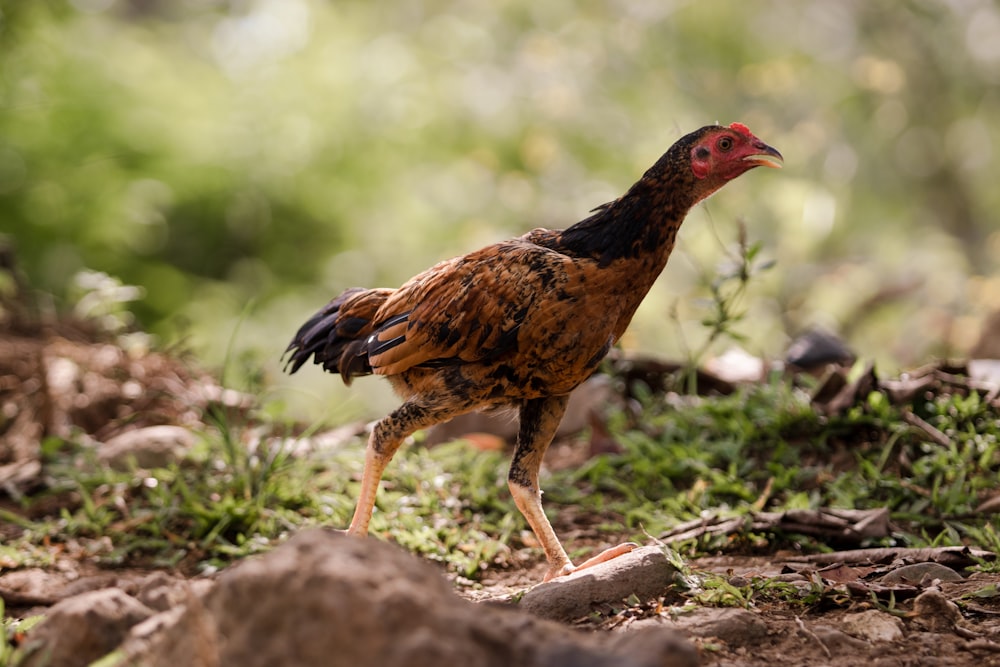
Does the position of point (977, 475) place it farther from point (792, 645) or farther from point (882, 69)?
point (882, 69)

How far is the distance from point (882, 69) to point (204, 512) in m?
8.91

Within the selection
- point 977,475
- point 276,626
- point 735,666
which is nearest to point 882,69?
point 977,475

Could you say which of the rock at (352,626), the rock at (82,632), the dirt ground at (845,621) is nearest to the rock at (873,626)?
the dirt ground at (845,621)

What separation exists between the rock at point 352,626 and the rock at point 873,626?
97 centimetres

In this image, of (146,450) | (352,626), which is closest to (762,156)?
(352,626)

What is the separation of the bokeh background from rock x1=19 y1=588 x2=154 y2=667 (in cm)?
608

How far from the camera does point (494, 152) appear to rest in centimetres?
1127

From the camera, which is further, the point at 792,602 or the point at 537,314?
the point at 537,314

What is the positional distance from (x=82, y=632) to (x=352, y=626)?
0.80 m

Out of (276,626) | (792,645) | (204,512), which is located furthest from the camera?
(204,512)

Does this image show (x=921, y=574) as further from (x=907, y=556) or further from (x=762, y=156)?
(x=762, y=156)

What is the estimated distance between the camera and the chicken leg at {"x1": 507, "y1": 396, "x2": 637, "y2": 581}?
3.50 metres

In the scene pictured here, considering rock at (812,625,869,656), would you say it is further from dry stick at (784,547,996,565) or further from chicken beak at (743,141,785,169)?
chicken beak at (743,141,785,169)

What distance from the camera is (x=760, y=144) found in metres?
3.46
